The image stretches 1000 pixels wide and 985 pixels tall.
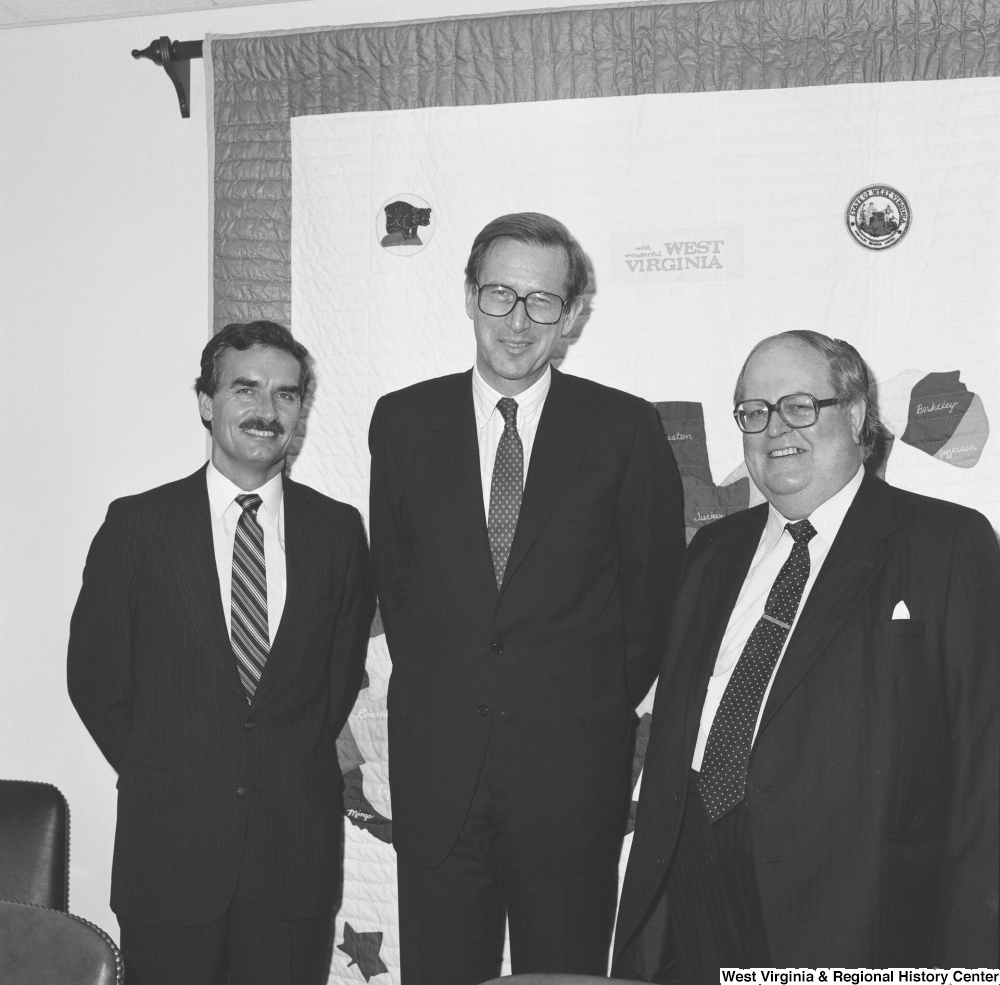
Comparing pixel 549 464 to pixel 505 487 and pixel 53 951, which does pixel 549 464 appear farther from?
pixel 53 951

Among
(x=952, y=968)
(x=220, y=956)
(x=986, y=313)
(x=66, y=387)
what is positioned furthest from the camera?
(x=66, y=387)

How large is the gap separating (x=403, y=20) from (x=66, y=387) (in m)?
1.31

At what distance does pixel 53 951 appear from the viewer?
132 cm

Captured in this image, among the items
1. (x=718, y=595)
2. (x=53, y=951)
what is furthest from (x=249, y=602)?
(x=718, y=595)

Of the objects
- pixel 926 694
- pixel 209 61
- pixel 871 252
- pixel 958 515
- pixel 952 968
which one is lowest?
pixel 952 968

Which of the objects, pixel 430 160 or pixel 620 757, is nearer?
pixel 620 757

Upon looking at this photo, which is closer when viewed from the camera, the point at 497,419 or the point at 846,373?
the point at 846,373

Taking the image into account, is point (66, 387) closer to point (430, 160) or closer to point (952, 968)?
point (430, 160)

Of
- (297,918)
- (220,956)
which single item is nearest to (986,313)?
(297,918)

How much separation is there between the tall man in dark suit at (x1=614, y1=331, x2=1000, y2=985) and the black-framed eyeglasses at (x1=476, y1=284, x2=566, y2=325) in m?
0.41

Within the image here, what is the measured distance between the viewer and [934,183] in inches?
92.7

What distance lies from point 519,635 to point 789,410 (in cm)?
63

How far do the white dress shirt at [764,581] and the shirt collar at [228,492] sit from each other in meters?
0.93

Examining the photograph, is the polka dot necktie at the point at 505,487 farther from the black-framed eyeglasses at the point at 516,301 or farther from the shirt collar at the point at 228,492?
the shirt collar at the point at 228,492
